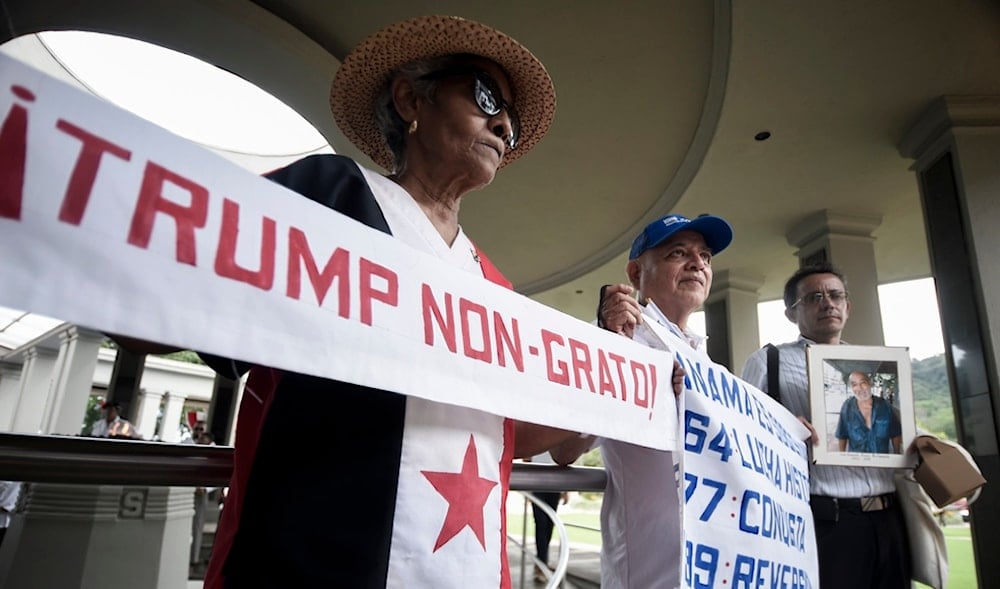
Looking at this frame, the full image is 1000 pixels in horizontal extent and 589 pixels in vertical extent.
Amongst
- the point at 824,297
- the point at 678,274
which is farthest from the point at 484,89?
the point at 824,297

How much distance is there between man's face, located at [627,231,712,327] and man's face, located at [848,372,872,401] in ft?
1.97

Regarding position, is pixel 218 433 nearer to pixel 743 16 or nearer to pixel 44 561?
pixel 44 561

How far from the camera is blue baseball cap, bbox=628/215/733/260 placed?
1.62 metres

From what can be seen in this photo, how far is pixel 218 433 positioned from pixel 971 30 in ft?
39.8

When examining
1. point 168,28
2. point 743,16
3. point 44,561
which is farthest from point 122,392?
point 743,16

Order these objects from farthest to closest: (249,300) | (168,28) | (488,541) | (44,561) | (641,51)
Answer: (641,51), (168,28), (44,561), (488,541), (249,300)

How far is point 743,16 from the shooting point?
396cm

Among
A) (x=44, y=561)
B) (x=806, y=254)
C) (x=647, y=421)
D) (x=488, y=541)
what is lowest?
(x=44, y=561)

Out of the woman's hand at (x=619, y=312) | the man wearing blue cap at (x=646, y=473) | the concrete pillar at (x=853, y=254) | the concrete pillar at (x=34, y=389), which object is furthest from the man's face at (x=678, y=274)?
the concrete pillar at (x=34, y=389)

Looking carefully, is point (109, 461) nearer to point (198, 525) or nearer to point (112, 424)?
point (198, 525)

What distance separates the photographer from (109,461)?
0.89 m

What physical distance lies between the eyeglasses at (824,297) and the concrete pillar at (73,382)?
13.0m

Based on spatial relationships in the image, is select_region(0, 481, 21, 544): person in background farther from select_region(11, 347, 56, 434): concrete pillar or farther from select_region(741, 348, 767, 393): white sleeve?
select_region(11, 347, 56, 434): concrete pillar

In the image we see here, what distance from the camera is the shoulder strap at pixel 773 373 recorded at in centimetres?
204
